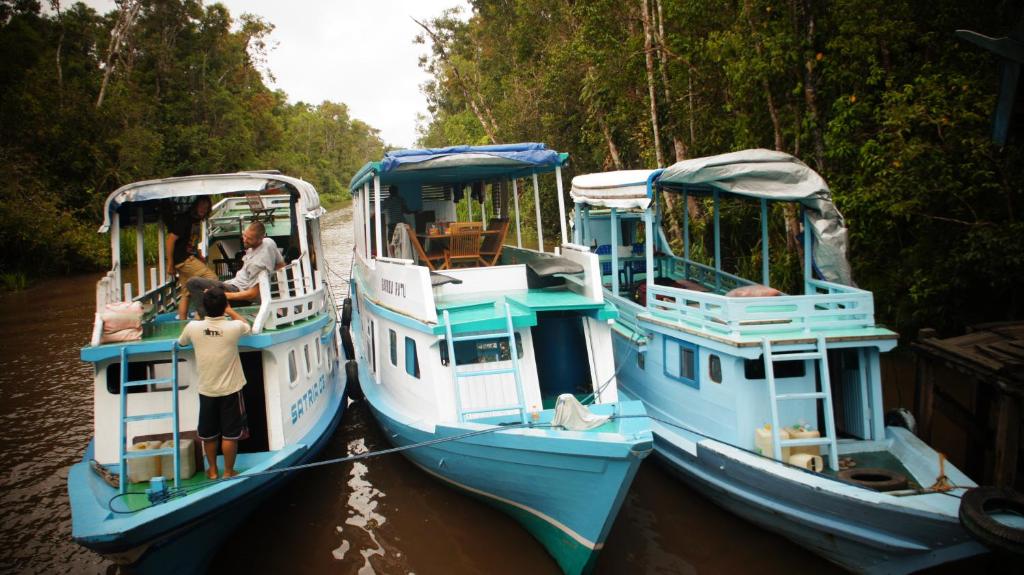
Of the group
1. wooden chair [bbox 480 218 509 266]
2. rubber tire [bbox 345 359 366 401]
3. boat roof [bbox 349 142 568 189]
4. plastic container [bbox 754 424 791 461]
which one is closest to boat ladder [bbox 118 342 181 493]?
boat roof [bbox 349 142 568 189]

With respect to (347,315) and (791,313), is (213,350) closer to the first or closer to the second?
(791,313)

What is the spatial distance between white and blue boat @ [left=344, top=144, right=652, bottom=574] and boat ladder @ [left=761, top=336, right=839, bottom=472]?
1338 millimetres

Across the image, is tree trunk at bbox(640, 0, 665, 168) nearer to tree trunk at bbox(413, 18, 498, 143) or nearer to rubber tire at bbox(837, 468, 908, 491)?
rubber tire at bbox(837, 468, 908, 491)

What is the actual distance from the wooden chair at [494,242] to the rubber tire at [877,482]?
5455 mm

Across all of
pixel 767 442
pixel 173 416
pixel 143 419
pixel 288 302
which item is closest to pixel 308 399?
pixel 288 302

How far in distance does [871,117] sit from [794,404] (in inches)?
226

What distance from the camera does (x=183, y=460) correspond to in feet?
19.4

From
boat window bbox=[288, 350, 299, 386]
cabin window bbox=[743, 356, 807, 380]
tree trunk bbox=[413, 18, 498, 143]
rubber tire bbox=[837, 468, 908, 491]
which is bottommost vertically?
rubber tire bbox=[837, 468, 908, 491]

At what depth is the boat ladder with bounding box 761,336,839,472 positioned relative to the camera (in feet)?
19.8

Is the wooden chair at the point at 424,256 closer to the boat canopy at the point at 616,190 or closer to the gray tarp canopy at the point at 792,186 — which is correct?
the boat canopy at the point at 616,190

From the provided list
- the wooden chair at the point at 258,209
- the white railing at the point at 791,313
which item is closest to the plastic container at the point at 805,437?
the white railing at the point at 791,313

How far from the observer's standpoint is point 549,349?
795 centimetres

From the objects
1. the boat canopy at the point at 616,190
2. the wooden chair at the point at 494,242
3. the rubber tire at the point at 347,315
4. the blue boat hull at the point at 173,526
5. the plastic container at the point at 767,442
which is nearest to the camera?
the blue boat hull at the point at 173,526

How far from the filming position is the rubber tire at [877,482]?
552 cm
